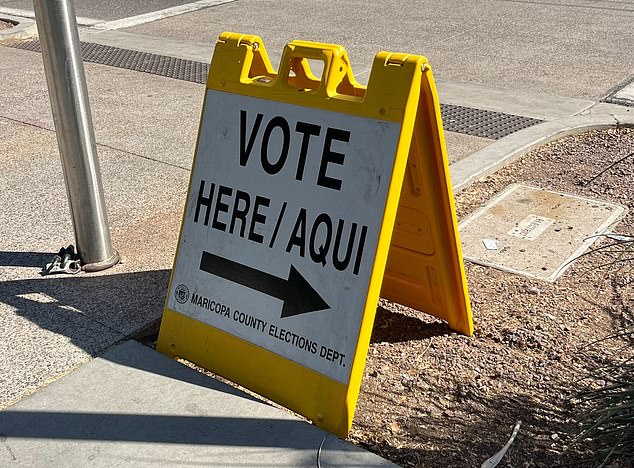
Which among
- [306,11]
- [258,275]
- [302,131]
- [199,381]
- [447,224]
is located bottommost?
[306,11]

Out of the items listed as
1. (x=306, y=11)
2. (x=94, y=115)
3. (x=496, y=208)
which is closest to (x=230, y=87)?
(x=496, y=208)

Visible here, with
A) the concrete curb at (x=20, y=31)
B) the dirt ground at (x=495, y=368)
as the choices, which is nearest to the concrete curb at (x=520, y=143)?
the dirt ground at (x=495, y=368)

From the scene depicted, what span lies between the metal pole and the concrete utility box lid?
186 cm

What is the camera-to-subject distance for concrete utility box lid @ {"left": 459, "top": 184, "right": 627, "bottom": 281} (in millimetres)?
4090

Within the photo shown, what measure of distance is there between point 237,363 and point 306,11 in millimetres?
8608

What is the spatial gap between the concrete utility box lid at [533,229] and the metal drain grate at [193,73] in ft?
3.94

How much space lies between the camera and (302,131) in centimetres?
294

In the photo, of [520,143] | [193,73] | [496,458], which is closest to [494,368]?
[496,458]

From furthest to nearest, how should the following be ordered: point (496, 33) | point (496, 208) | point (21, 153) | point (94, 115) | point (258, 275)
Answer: point (496, 33), point (94, 115), point (21, 153), point (496, 208), point (258, 275)

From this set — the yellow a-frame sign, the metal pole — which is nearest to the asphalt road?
the metal pole

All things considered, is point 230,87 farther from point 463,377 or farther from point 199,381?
point 463,377

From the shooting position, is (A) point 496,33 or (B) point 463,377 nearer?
(B) point 463,377

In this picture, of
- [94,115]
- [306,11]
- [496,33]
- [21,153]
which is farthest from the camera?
[306,11]

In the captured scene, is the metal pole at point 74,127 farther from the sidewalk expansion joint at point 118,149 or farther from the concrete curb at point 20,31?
the concrete curb at point 20,31
